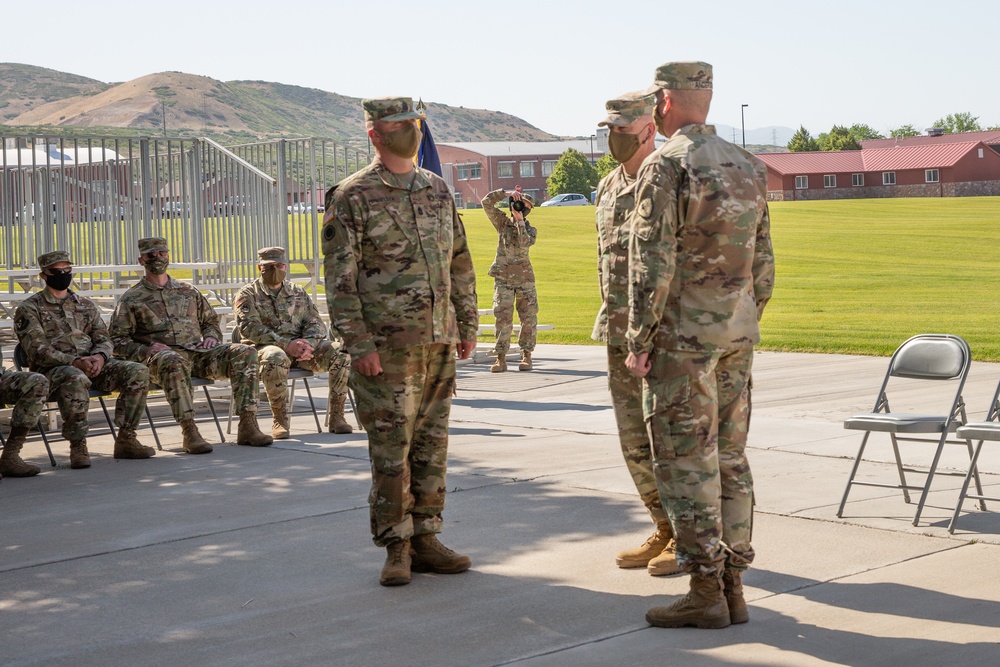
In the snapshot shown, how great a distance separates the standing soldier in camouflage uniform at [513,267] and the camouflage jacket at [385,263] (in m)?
9.37

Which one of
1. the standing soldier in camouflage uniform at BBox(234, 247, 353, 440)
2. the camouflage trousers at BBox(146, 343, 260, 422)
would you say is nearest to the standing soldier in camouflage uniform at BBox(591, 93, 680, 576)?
the camouflage trousers at BBox(146, 343, 260, 422)

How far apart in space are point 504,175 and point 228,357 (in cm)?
13286

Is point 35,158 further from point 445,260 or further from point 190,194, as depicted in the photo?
point 445,260

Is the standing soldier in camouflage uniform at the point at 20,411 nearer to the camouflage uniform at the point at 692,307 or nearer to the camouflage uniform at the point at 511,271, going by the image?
the camouflage uniform at the point at 692,307

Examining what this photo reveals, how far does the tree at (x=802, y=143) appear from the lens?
130375 mm

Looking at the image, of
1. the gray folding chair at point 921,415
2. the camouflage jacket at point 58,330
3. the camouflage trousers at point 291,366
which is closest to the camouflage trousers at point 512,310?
the camouflage trousers at point 291,366

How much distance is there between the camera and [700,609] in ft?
16.6

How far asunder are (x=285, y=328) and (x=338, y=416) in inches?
38.1

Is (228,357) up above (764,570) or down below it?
above

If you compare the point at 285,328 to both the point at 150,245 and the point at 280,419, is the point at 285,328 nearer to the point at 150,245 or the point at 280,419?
the point at 280,419

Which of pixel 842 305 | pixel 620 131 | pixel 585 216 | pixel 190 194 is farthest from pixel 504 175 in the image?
pixel 620 131

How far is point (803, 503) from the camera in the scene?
24.3ft

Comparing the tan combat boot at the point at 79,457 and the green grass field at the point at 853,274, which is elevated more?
the green grass field at the point at 853,274

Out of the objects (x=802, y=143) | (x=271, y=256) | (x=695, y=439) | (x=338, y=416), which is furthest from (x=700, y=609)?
(x=802, y=143)
